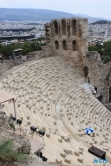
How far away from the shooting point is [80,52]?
82.1ft

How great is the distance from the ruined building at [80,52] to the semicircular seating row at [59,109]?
4.51 feet

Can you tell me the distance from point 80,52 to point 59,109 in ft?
34.0

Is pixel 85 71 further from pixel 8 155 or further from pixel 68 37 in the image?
pixel 8 155

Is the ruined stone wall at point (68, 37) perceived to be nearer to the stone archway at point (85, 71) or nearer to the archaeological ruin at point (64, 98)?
the archaeological ruin at point (64, 98)

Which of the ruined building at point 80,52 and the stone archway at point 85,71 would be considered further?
the stone archway at point 85,71

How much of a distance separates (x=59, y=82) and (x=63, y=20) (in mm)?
8425

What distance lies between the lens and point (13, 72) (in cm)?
1938

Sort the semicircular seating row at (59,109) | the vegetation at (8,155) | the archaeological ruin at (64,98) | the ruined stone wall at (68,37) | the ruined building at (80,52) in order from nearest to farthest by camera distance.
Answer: the vegetation at (8,155)
the archaeological ruin at (64,98)
the semicircular seating row at (59,109)
the ruined stone wall at (68,37)
the ruined building at (80,52)

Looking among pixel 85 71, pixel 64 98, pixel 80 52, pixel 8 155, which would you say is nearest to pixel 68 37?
pixel 80 52

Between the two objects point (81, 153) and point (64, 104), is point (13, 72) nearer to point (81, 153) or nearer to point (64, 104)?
point (64, 104)

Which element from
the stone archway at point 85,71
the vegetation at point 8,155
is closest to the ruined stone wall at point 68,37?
the stone archway at point 85,71

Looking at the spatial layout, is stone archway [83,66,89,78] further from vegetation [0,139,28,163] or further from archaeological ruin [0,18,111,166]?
vegetation [0,139,28,163]

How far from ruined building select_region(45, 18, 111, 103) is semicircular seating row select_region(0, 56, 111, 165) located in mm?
1374

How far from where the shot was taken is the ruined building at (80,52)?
Answer: 24.5 metres
